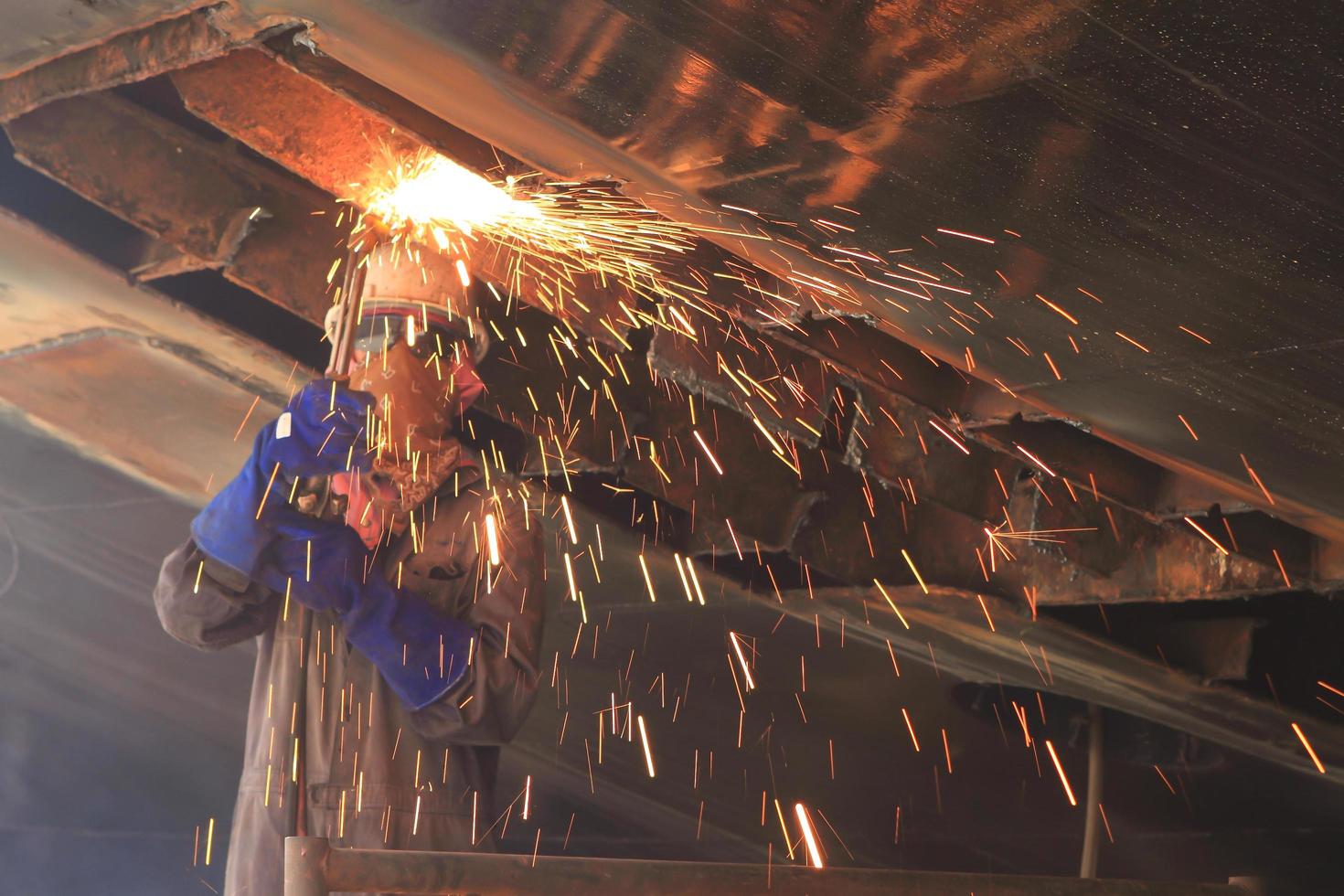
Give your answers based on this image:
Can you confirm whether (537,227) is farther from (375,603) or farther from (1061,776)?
(1061,776)

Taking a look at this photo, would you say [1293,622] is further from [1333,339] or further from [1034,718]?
[1333,339]

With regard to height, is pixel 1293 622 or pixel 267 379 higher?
pixel 1293 622

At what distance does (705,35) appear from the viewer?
5.41 ft

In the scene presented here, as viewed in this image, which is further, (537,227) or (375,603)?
(537,227)

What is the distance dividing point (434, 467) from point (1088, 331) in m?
1.39

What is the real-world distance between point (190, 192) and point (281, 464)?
0.69 m

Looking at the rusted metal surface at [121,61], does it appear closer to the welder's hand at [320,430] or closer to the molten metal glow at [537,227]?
the molten metal glow at [537,227]

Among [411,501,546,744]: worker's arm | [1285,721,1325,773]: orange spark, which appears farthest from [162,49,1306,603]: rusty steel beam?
[1285,721,1325,773]: orange spark

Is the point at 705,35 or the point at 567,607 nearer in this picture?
the point at 705,35

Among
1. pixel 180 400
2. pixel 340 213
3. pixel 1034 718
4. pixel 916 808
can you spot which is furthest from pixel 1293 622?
pixel 180 400

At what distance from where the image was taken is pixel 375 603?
8.86ft

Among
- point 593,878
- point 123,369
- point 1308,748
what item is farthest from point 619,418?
point 1308,748

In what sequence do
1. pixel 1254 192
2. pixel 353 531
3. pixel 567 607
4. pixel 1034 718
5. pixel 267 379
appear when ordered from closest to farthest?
1. pixel 1254 192
2. pixel 353 531
3. pixel 267 379
4. pixel 567 607
5. pixel 1034 718

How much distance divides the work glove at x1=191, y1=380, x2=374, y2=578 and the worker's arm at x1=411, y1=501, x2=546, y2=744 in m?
0.41
